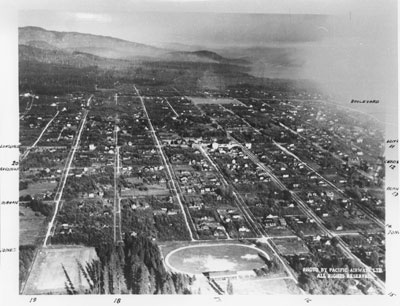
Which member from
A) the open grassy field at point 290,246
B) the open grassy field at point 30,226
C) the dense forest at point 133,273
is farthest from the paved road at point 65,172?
the open grassy field at point 290,246

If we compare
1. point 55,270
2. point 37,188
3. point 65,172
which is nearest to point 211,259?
point 55,270

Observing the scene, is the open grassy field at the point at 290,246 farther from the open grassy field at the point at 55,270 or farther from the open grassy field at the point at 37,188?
the open grassy field at the point at 37,188

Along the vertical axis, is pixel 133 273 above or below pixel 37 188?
below

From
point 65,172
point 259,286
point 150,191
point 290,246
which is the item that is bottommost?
point 259,286

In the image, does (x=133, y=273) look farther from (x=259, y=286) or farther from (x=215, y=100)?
(x=215, y=100)

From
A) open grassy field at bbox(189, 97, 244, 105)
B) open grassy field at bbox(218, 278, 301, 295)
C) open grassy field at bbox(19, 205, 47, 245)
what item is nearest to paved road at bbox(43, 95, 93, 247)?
open grassy field at bbox(19, 205, 47, 245)

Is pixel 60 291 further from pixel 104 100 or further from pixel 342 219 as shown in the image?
pixel 342 219
